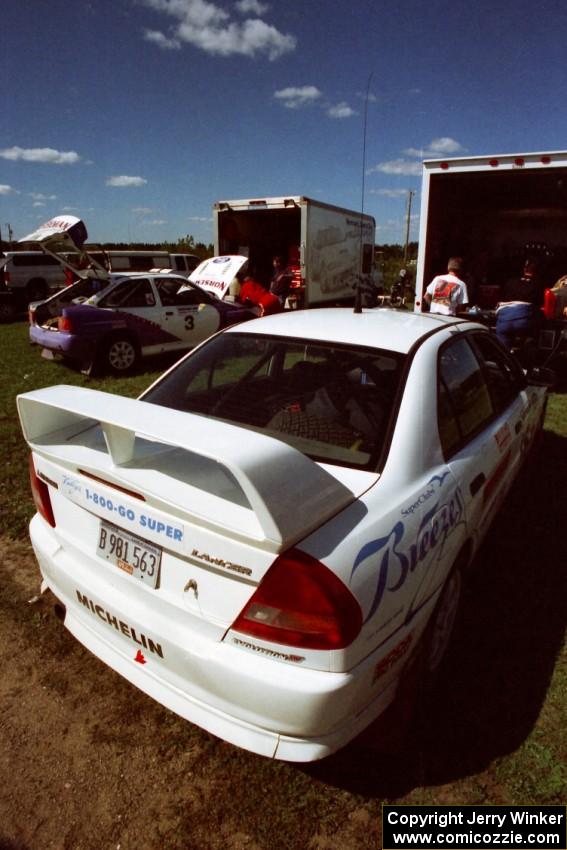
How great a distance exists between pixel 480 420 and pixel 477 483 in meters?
0.45

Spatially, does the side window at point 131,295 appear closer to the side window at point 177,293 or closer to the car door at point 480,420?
the side window at point 177,293

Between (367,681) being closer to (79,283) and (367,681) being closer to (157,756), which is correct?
(157,756)

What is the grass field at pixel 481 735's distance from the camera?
192 cm

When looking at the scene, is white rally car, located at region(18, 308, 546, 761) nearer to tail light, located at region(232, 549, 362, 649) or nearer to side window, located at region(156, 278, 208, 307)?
tail light, located at region(232, 549, 362, 649)

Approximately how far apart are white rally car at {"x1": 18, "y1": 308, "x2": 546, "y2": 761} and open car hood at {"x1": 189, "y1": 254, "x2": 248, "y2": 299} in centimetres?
677

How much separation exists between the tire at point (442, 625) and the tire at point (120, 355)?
7.20 metres

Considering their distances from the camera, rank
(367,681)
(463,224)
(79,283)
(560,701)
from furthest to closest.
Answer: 1. (463,224)
2. (79,283)
3. (560,701)
4. (367,681)

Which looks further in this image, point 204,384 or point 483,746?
point 204,384

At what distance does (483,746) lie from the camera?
2.12 metres

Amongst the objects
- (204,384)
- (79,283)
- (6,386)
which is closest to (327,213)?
(79,283)

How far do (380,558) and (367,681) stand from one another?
15.1 inches

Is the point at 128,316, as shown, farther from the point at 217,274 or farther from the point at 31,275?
the point at 31,275

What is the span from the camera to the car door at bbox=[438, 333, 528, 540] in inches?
93.2

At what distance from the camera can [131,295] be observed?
875cm
